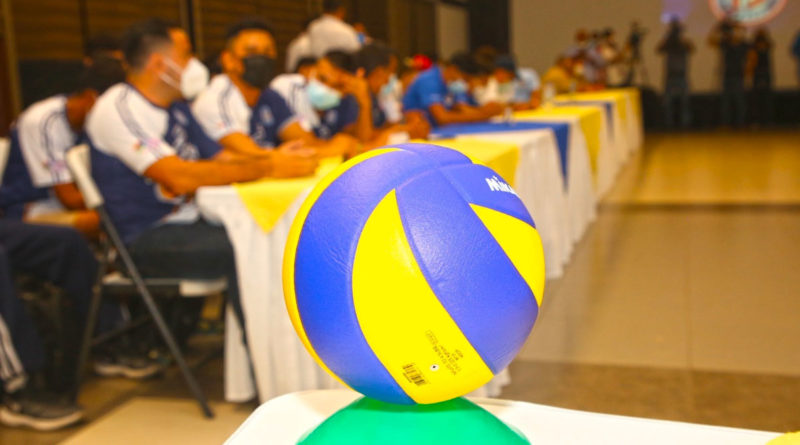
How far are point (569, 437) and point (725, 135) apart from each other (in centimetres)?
1187

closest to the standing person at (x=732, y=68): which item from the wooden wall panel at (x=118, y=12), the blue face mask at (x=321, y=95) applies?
the wooden wall panel at (x=118, y=12)

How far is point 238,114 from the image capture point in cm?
326

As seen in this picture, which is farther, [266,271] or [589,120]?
[589,120]

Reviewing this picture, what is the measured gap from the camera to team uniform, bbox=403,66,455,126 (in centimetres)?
530

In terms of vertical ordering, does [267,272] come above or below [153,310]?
above

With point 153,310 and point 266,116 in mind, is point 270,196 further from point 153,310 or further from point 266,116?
point 266,116

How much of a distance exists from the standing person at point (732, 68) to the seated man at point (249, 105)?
36.6 feet

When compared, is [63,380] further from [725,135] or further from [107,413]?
[725,135]

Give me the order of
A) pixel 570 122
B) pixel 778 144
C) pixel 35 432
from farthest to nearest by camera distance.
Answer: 1. pixel 778 144
2. pixel 570 122
3. pixel 35 432

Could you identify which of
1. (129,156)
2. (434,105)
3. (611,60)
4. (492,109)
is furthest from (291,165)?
(611,60)

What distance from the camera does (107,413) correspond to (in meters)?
2.52

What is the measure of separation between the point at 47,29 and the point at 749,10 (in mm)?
11804

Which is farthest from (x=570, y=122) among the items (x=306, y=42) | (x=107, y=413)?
(x=107, y=413)

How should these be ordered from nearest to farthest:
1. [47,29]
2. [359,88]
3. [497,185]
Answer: [497,185] → [359,88] → [47,29]
